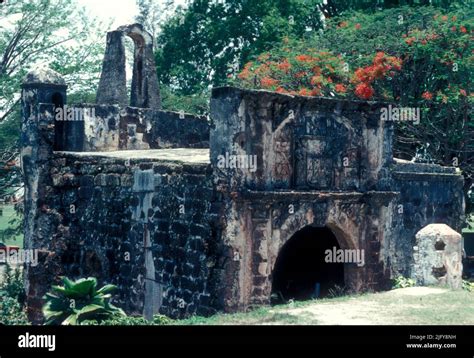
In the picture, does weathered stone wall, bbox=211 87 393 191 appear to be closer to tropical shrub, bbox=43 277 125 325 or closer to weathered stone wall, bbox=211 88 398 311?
weathered stone wall, bbox=211 88 398 311

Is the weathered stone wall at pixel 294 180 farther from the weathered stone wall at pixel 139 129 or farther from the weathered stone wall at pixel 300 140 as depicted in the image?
the weathered stone wall at pixel 139 129

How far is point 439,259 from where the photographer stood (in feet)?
46.7

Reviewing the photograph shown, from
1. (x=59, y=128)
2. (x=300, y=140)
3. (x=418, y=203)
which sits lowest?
(x=418, y=203)

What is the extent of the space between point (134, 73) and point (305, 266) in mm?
6952

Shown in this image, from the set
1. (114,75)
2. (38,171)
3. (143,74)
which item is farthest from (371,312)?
(143,74)

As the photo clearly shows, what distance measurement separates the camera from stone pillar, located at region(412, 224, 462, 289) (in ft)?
46.8

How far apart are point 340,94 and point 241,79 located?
13.7 feet

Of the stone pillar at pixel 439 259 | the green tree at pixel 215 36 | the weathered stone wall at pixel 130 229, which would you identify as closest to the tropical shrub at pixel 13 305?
the weathered stone wall at pixel 130 229

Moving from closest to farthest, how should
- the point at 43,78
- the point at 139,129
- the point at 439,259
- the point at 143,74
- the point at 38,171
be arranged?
1. the point at 439,259
2. the point at 38,171
3. the point at 43,78
4. the point at 139,129
5. the point at 143,74

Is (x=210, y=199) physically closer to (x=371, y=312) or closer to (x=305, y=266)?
(x=371, y=312)
